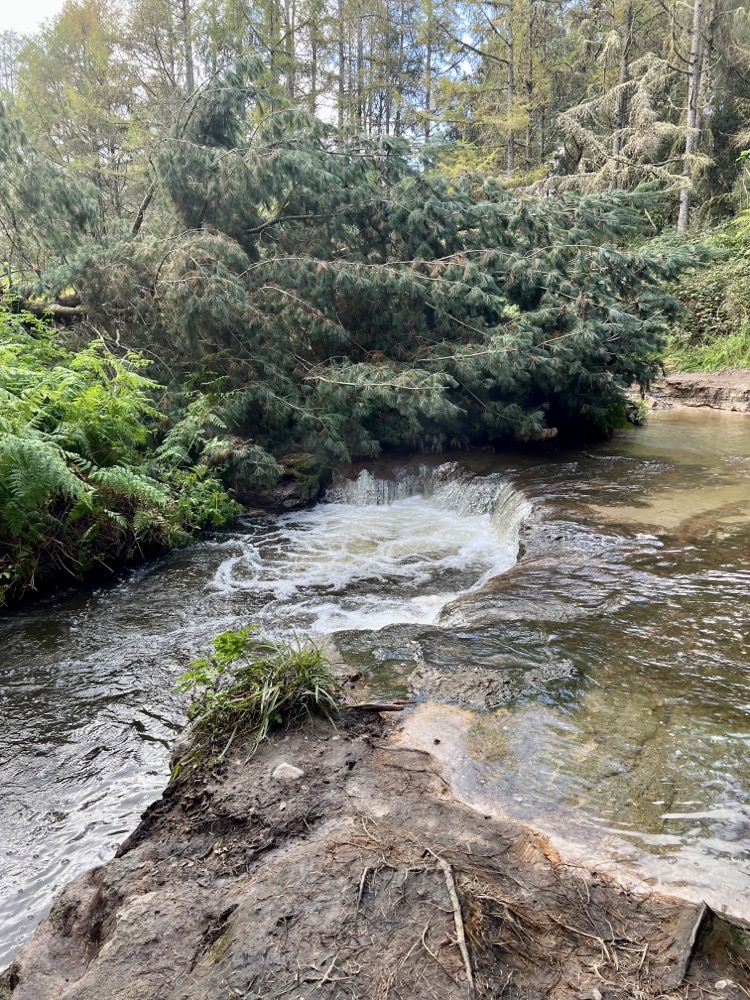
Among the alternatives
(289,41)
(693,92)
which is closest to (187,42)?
(289,41)

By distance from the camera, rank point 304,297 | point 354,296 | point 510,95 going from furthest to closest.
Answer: point 510,95 < point 354,296 < point 304,297

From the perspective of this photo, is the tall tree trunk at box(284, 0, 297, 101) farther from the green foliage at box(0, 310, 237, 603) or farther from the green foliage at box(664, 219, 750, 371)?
the green foliage at box(0, 310, 237, 603)

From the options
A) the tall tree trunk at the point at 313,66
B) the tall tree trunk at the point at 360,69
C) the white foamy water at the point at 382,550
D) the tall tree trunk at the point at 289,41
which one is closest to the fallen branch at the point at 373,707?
the white foamy water at the point at 382,550

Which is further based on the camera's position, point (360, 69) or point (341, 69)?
point (360, 69)

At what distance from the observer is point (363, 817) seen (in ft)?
8.38

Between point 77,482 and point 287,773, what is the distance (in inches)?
150

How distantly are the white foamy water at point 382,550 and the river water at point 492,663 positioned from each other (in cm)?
4

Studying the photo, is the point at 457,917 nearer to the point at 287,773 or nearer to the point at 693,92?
the point at 287,773

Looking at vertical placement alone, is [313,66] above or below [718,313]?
above

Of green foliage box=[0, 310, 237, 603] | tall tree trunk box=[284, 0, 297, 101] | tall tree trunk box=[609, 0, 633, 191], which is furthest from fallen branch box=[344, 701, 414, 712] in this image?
tall tree trunk box=[609, 0, 633, 191]

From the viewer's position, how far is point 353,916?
1960 mm

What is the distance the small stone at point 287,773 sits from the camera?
286 cm

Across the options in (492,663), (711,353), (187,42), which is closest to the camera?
(492,663)

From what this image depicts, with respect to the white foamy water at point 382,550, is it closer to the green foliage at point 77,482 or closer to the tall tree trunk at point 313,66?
the green foliage at point 77,482
